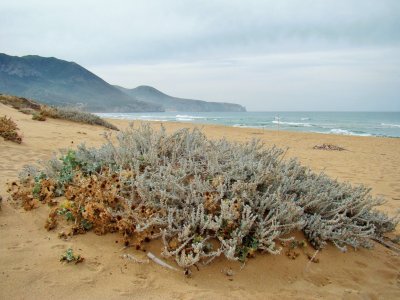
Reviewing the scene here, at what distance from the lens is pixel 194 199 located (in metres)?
3.29

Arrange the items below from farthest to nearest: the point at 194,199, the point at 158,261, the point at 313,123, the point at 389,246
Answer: the point at 313,123
the point at 389,246
the point at 194,199
the point at 158,261

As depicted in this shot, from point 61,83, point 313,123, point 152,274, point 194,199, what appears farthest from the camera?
point 61,83

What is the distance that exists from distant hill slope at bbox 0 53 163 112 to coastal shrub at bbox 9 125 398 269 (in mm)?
124537

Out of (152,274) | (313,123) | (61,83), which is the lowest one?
(313,123)

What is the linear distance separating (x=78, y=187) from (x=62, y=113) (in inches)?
535

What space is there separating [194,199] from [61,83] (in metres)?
170

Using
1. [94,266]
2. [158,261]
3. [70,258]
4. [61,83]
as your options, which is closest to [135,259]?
[158,261]

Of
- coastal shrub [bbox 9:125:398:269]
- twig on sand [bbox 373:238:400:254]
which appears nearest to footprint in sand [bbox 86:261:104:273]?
coastal shrub [bbox 9:125:398:269]

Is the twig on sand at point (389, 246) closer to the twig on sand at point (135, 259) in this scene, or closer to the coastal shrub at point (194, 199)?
the coastal shrub at point (194, 199)

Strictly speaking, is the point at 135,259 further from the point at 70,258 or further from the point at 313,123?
the point at 313,123

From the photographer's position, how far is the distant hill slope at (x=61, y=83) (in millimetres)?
133613

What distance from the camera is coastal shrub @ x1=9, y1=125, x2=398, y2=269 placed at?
3111 mm

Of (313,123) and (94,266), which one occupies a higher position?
(94,266)

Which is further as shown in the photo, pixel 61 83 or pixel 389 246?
pixel 61 83
